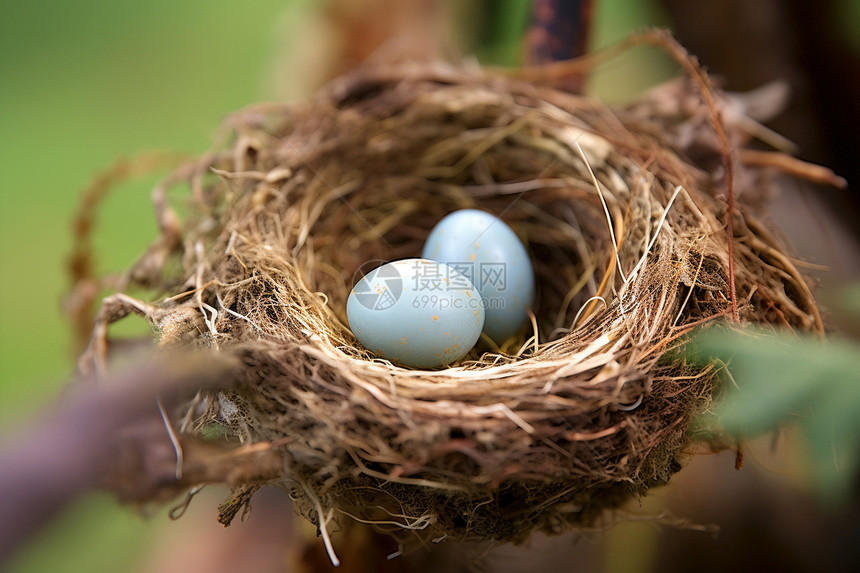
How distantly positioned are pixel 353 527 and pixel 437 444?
1.24 feet

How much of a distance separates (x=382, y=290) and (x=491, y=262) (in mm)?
239

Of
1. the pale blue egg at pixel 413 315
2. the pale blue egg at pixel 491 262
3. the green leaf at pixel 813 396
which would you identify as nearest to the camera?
the green leaf at pixel 813 396

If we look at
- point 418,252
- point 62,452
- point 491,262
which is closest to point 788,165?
point 491,262

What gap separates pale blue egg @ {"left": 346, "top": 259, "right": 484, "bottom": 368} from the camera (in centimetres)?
86

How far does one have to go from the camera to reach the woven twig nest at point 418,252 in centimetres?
68

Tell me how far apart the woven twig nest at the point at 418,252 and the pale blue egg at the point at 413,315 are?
0.17 feet

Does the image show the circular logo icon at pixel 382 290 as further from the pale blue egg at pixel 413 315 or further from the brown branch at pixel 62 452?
the brown branch at pixel 62 452

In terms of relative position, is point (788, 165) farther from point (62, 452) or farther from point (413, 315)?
point (62, 452)

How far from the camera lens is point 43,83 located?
1.45 m

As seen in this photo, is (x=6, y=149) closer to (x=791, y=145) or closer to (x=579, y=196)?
(x=579, y=196)

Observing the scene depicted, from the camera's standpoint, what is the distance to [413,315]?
86 cm

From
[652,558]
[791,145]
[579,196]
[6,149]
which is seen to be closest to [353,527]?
[652,558]

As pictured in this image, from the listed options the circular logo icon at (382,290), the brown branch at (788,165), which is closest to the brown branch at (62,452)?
the circular logo icon at (382,290)

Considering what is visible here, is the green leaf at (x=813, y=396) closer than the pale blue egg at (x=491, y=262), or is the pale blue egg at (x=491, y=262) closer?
the green leaf at (x=813, y=396)
